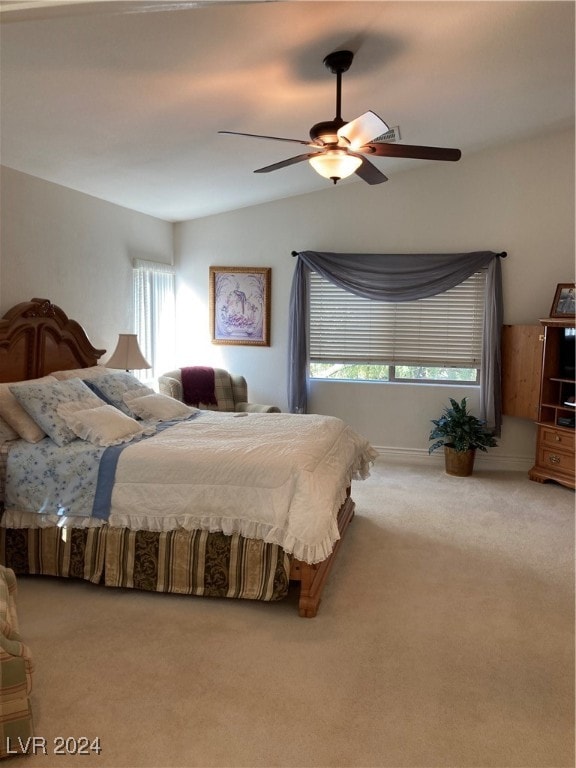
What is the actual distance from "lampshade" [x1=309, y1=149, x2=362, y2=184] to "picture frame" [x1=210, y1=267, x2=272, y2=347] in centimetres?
296

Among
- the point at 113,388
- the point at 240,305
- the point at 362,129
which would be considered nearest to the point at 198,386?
the point at 240,305

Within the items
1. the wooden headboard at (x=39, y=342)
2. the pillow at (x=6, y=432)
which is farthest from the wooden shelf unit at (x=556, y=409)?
the pillow at (x=6, y=432)

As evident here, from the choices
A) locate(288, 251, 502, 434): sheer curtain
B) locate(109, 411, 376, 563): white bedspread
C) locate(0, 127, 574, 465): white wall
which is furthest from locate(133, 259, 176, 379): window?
locate(109, 411, 376, 563): white bedspread

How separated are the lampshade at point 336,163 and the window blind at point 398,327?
2.87 m

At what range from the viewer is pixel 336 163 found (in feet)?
9.73

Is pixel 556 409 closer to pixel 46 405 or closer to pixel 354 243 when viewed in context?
pixel 354 243

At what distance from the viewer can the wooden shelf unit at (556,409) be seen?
4.90 m

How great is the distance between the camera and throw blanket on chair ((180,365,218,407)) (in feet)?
17.5

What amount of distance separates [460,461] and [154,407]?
288cm

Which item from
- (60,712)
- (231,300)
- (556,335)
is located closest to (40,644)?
(60,712)

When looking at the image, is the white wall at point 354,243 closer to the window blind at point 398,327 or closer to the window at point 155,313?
the window at point 155,313

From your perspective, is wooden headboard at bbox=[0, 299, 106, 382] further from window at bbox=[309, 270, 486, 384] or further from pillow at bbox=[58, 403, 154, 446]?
window at bbox=[309, 270, 486, 384]

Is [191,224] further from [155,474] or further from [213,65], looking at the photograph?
[155,474]

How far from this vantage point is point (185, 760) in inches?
75.9
